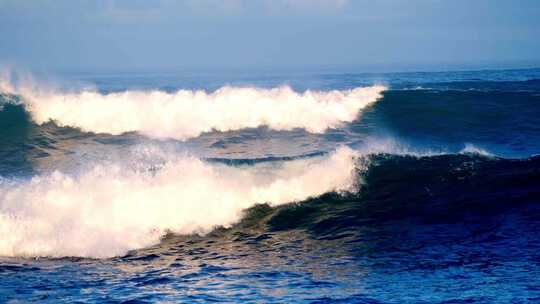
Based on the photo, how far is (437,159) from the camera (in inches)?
535

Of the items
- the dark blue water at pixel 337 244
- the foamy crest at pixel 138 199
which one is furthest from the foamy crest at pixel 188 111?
the foamy crest at pixel 138 199

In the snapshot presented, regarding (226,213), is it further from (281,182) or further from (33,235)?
(33,235)

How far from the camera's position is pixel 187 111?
2130 centimetres

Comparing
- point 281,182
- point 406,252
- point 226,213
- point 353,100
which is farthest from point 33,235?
point 353,100

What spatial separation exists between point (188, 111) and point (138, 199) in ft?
37.0

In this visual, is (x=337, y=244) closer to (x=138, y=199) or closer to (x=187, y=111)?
(x=138, y=199)

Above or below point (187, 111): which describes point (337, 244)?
below

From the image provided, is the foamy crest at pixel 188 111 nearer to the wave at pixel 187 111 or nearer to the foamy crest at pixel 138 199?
the wave at pixel 187 111

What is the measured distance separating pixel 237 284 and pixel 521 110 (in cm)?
1904

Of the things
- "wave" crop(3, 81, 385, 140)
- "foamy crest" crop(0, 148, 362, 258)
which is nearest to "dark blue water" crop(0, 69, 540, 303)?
"foamy crest" crop(0, 148, 362, 258)

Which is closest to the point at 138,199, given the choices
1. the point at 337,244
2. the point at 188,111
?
the point at 337,244

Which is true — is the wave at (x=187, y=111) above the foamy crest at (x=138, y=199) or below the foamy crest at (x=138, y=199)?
above

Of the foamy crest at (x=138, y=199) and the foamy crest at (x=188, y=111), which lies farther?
the foamy crest at (x=188, y=111)

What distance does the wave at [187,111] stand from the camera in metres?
20.3
